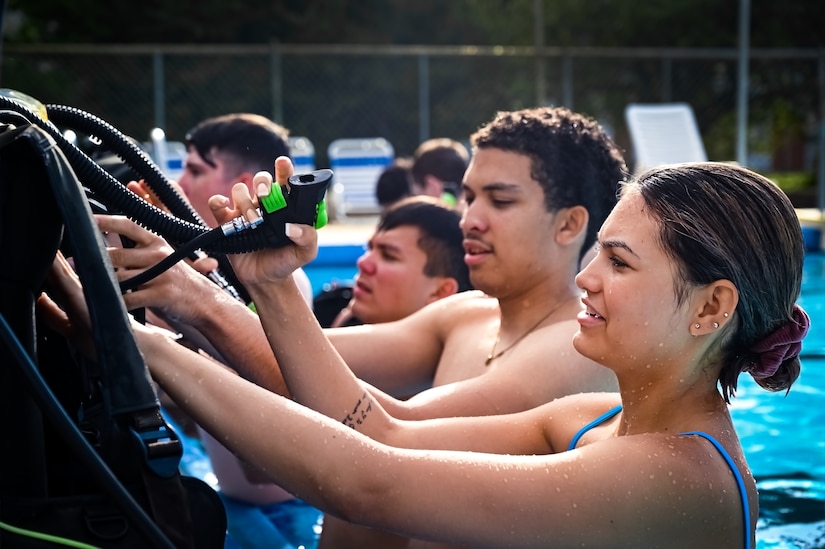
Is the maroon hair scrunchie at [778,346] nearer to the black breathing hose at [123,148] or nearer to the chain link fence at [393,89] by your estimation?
the black breathing hose at [123,148]

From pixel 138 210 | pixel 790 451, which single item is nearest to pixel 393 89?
pixel 790 451

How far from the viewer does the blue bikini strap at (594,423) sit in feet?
6.77

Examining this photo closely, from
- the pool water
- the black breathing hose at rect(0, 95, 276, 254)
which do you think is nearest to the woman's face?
the black breathing hose at rect(0, 95, 276, 254)

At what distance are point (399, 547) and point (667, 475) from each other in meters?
0.96

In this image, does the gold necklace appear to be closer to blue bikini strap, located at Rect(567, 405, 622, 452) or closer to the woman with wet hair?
blue bikini strap, located at Rect(567, 405, 622, 452)

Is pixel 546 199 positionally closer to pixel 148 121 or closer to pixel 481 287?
A: pixel 481 287

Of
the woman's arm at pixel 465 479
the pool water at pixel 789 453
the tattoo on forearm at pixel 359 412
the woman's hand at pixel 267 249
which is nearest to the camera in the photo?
the woman's arm at pixel 465 479

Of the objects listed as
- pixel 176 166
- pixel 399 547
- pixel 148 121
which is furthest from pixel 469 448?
pixel 148 121

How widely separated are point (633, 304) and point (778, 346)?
0.29 m

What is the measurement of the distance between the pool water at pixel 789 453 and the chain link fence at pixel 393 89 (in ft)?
29.1

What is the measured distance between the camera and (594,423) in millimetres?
2074

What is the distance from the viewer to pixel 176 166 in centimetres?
1097

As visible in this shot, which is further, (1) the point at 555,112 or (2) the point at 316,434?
(1) the point at 555,112

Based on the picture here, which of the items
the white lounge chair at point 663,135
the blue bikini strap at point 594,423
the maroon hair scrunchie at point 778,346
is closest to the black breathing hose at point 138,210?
the blue bikini strap at point 594,423
